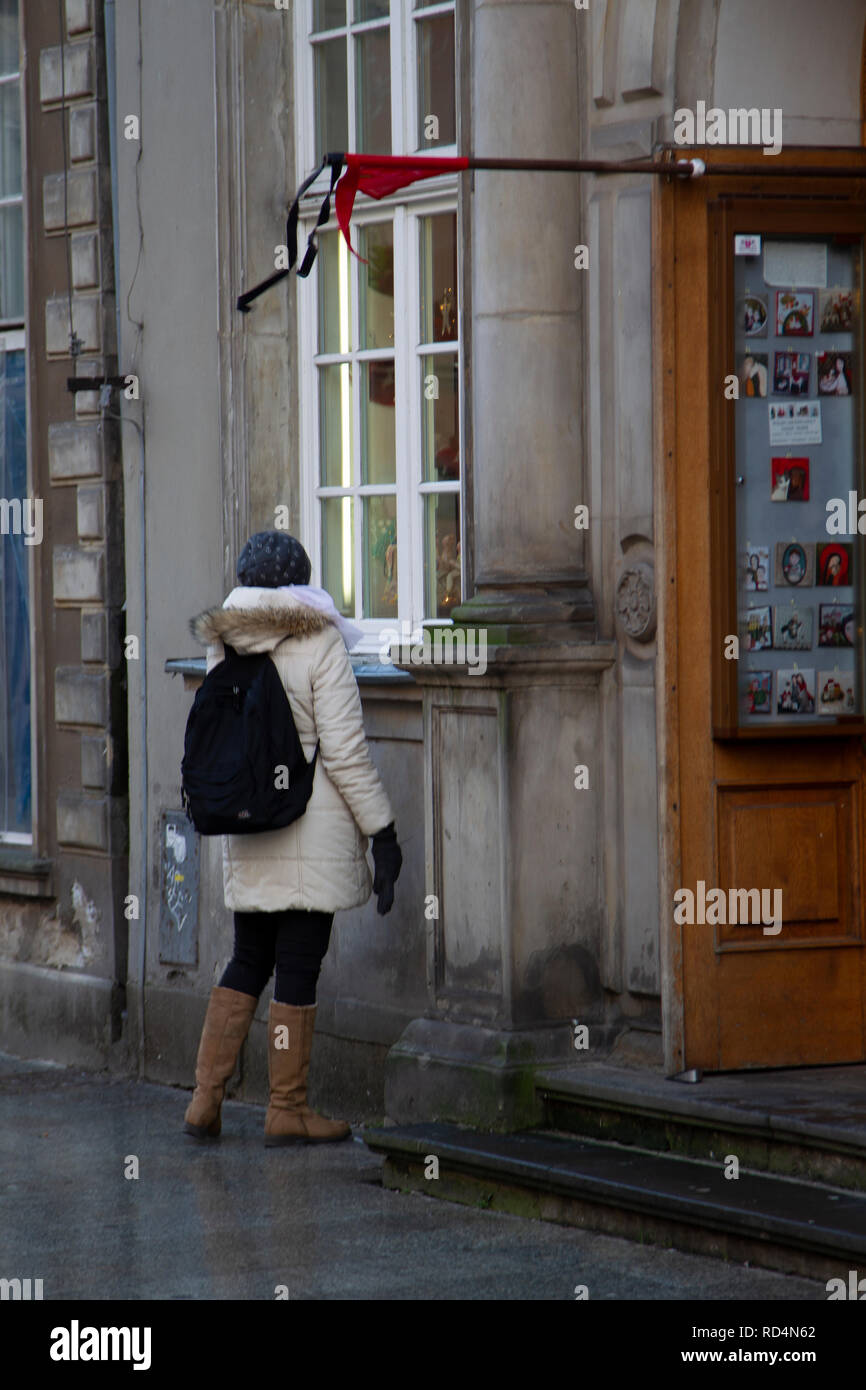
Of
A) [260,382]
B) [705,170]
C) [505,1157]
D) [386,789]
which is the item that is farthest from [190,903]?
[705,170]

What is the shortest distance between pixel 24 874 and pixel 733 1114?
471 cm

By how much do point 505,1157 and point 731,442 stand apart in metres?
2.22

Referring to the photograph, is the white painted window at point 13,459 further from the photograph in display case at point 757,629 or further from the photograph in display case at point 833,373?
the photograph in display case at point 833,373

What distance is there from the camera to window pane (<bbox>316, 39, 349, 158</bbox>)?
8.93 meters

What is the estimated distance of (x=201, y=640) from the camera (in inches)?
307

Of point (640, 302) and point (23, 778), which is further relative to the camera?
point (23, 778)

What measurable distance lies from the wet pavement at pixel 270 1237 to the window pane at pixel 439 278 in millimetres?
2836

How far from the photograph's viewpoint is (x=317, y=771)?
766 centimetres

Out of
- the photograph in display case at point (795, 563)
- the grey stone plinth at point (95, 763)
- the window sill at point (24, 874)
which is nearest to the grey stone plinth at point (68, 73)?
the grey stone plinth at point (95, 763)

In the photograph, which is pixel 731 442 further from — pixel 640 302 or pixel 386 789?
pixel 386 789

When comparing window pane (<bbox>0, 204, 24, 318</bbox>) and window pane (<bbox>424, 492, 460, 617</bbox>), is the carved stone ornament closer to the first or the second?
window pane (<bbox>424, 492, 460, 617</bbox>)

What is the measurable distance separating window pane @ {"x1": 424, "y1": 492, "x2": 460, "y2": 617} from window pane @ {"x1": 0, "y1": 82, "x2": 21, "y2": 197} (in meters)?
3.45

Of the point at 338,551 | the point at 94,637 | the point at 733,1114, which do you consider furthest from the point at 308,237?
the point at 733,1114
